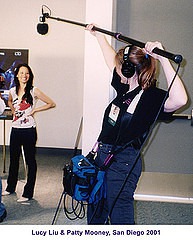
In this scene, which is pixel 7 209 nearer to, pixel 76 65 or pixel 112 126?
pixel 112 126

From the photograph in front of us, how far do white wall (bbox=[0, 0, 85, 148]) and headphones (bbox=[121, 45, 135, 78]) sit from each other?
130 inches

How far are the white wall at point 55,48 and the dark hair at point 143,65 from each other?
10.9 feet

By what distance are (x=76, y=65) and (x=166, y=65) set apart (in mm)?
3496

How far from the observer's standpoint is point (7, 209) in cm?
301

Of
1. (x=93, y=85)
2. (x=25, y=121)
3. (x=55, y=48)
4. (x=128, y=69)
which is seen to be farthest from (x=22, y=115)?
(x=55, y=48)

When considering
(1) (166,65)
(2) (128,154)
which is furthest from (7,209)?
(1) (166,65)

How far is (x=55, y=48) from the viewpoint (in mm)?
4879

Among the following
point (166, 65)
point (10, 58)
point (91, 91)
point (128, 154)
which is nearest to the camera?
point (166, 65)

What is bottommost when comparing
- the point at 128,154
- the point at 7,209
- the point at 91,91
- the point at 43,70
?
the point at 7,209

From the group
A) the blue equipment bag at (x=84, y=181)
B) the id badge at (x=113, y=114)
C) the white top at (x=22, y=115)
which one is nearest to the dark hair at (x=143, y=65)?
the id badge at (x=113, y=114)

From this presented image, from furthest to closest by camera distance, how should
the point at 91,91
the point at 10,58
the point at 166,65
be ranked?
the point at 10,58 < the point at 91,91 < the point at 166,65

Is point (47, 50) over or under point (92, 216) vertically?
over

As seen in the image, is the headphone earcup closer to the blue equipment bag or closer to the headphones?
the headphones

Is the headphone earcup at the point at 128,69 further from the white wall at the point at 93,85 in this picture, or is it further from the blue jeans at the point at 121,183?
the white wall at the point at 93,85
